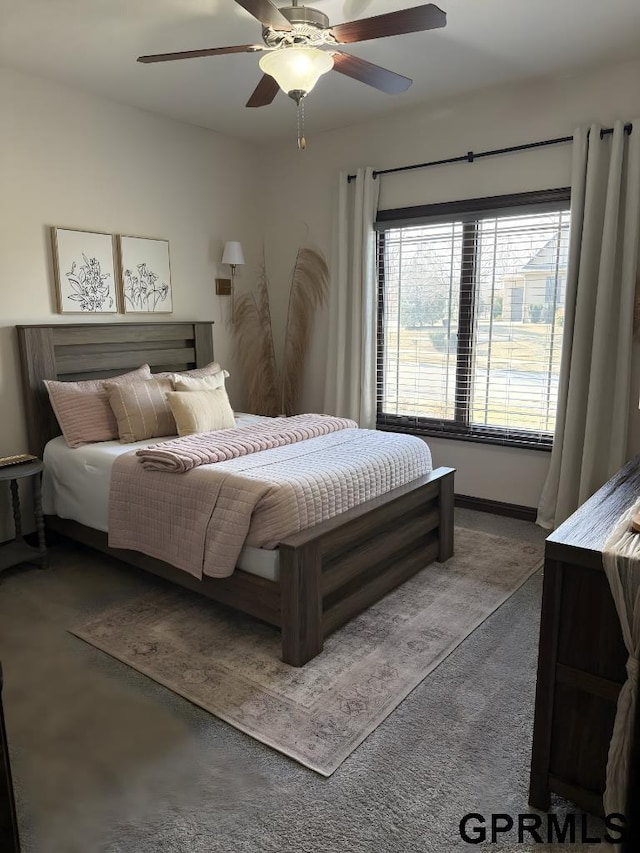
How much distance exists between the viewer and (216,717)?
2.09m

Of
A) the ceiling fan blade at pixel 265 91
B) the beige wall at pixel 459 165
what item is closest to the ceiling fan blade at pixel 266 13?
the ceiling fan blade at pixel 265 91

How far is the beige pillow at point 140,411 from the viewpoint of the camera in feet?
11.1

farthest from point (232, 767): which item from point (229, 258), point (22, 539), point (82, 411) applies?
point (229, 258)

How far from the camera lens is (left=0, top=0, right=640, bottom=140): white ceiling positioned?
106 inches

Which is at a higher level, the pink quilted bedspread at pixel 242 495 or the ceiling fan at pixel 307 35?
the ceiling fan at pixel 307 35

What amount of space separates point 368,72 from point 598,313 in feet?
6.10

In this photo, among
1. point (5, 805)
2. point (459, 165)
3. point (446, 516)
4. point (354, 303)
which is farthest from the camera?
point (354, 303)

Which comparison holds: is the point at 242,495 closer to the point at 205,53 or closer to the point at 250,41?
the point at 205,53

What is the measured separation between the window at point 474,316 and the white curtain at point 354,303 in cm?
13

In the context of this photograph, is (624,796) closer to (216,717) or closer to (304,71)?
(216,717)

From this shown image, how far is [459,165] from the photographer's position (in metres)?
3.97

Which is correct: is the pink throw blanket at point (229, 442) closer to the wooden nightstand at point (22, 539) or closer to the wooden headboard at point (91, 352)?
the wooden nightstand at point (22, 539)

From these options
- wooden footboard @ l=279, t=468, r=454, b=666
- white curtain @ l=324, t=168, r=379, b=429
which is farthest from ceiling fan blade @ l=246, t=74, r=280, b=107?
wooden footboard @ l=279, t=468, r=454, b=666

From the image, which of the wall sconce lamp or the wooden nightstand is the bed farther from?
the wall sconce lamp
